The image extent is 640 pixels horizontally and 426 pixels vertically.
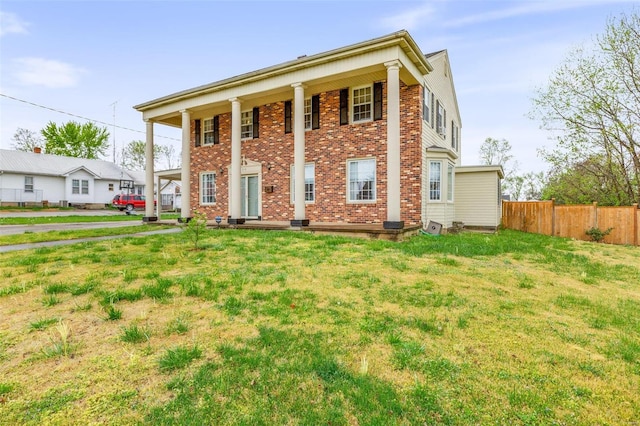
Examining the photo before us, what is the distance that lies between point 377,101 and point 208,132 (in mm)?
8796

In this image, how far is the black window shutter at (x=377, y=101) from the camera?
1122 cm

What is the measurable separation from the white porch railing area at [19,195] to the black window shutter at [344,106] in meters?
33.1

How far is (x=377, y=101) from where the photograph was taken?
11281 millimetres

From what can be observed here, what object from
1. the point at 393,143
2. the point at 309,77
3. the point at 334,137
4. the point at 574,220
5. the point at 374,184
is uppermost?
the point at 309,77

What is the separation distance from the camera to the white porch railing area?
2766 cm

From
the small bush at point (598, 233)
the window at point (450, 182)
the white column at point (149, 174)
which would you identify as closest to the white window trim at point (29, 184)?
the white column at point (149, 174)

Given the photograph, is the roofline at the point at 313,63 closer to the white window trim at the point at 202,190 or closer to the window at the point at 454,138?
the white window trim at the point at 202,190

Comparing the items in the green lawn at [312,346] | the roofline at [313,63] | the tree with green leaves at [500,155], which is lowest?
the green lawn at [312,346]

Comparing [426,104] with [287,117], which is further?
[287,117]

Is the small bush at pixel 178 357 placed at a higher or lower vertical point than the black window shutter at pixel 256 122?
lower

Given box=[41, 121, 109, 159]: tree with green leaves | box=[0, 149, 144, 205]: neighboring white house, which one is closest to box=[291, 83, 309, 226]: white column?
box=[0, 149, 144, 205]: neighboring white house

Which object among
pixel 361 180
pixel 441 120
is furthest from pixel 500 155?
pixel 361 180

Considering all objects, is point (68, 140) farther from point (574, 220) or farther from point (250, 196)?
point (574, 220)

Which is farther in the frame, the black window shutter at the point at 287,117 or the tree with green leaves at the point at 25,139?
the tree with green leaves at the point at 25,139
